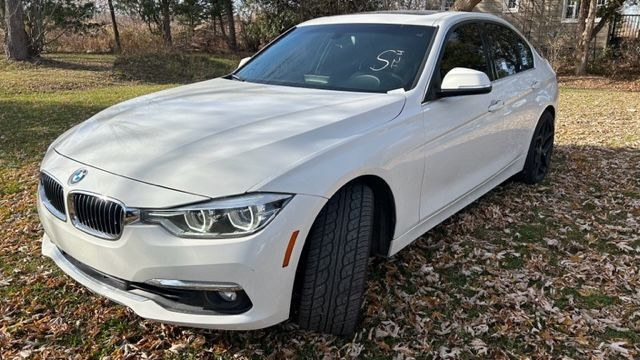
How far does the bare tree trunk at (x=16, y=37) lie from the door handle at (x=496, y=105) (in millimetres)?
15147

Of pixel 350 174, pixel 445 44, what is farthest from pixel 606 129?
pixel 350 174

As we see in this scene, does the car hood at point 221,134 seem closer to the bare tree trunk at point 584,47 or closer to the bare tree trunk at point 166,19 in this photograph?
the bare tree trunk at point 584,47

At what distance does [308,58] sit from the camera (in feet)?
12.5

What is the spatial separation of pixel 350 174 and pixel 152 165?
3.06 ft

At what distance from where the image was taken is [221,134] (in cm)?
262

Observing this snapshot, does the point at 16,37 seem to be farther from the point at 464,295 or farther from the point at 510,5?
the point at 510,5

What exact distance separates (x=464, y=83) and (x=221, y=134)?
5.05 feet

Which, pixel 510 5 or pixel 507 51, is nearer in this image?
pixel 507 51

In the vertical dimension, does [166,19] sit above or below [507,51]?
above

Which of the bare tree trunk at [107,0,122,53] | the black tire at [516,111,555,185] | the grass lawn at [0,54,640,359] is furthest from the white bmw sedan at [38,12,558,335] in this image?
the bare tree trunk at [107,0,122,53]

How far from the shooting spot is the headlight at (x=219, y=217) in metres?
2.18

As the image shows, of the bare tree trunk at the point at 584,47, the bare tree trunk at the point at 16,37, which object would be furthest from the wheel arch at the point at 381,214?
the bare tree trunk at the point at 584,47

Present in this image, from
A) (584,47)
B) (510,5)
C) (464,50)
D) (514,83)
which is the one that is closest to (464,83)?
(464,50)

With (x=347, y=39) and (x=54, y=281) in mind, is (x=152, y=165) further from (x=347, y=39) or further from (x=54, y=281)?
(x=347, y=39)
